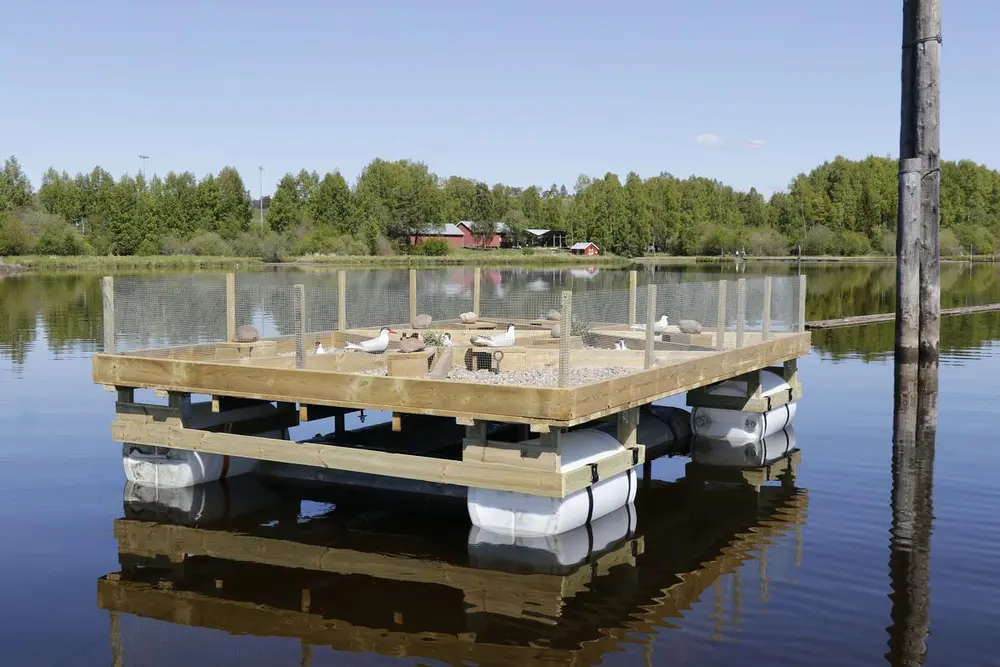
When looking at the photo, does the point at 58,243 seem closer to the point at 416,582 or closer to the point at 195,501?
the point at 195,501

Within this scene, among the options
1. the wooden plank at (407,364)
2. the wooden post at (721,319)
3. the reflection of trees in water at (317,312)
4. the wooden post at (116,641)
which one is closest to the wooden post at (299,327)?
the wooden plank at (407,364)

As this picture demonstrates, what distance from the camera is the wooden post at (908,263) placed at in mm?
17859

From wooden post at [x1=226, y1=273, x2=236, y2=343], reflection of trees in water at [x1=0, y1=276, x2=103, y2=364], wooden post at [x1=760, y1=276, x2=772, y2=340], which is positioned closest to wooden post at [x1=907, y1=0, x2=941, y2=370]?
wooden post at [x1=760, y1=276, x2=772, y2=340]

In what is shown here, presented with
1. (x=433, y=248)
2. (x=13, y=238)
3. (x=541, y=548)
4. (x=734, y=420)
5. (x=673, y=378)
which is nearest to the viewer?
(x=541, y=548)

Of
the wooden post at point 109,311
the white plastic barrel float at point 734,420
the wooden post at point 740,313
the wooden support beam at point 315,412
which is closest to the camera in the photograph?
the wooden support beam at point 315,412

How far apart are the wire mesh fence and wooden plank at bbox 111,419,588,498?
123cm

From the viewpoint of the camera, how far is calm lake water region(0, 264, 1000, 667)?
984 cm

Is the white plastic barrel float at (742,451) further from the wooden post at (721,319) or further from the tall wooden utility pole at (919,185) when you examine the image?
the tall wooden utility pole at (919,185)

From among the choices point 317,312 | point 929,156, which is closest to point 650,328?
point 929,156

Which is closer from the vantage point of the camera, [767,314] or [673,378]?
[673,378]

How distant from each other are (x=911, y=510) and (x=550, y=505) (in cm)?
592

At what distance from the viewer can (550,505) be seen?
40.5ft

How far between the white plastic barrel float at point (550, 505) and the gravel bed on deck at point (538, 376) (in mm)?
738

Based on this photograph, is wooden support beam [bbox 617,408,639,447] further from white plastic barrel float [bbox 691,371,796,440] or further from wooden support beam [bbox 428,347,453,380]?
white plastic barrel float [bbox 691,371,796,440]
